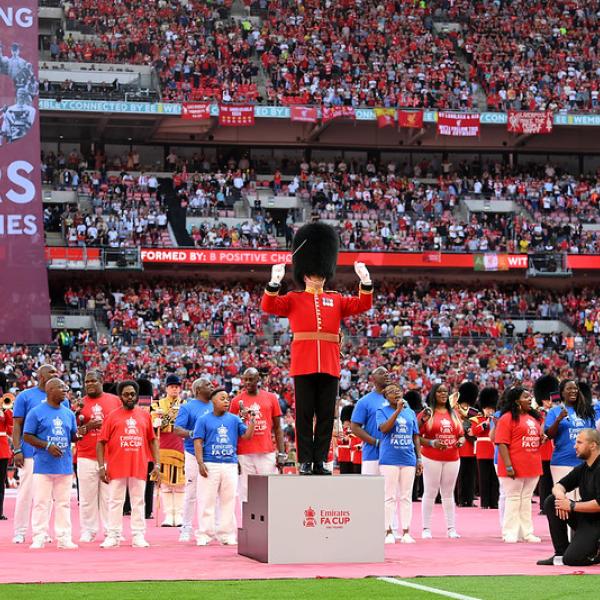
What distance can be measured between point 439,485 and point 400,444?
96cm

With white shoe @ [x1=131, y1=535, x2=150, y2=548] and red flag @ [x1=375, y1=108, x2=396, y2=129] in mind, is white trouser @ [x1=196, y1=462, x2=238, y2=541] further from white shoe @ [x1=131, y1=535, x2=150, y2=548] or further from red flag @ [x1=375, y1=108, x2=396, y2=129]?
red flag @ [x1=375, y1=108, x2=396, y2=129]

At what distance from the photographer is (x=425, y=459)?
1472cm

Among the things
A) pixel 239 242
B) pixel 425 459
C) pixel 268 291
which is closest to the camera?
pixel 268 291

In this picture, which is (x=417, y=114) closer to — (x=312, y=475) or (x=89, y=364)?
(x=89, y=364)

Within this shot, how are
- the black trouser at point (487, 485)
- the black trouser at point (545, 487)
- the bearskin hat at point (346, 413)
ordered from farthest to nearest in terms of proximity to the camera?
the bearskin hat at point (346, 413), the black trouser at point (487, 485), the black trouser at point (545, 487)

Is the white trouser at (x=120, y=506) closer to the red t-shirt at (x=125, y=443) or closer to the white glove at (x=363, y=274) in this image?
the red t-shirt at (x=125, y=443)

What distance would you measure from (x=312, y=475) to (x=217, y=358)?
78.2 feet

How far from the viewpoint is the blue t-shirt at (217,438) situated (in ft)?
45.0

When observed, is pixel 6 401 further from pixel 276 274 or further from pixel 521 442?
pixel 276 274

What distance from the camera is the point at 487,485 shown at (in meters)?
20.4

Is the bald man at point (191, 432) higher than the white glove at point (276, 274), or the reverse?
the white glove at point (276, 274)

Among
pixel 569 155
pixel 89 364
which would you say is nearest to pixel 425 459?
pixel 89 364

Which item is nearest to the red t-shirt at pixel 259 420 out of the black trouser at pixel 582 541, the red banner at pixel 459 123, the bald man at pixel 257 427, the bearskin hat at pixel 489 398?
the bald man at pixel 257 427

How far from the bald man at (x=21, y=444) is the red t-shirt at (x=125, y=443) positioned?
952 millimetres
